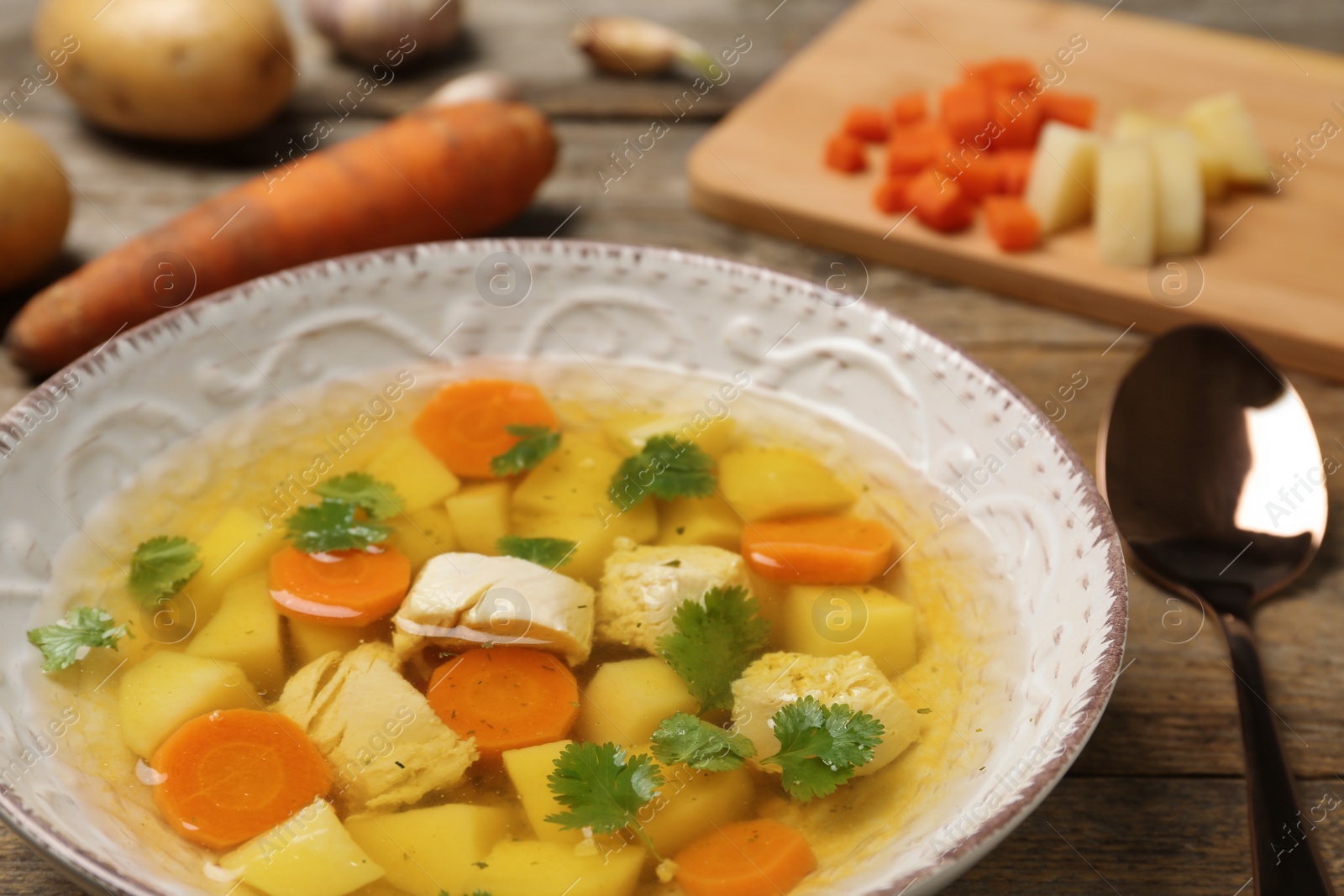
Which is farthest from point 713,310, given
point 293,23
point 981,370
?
point 293,23

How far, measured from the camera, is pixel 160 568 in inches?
64.1

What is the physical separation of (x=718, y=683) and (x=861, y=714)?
204mm

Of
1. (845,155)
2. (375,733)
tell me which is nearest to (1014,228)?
(845,155)

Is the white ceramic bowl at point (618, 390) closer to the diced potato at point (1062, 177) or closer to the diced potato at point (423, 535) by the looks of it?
the diced potato at point (423, 535)

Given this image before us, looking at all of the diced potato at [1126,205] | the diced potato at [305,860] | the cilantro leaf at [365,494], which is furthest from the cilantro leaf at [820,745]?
the diced potato at [1126,205]

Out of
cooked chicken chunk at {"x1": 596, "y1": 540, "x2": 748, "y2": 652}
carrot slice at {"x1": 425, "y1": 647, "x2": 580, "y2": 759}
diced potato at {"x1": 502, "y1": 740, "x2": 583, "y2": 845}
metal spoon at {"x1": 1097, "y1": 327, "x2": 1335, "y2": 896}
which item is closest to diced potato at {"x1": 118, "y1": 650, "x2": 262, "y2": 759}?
carrot slice at {"x1": 425, "y1": 647, "x2": 580, "y2": 759}

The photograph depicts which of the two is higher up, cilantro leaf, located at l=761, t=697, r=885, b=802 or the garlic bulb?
the garlic bulb

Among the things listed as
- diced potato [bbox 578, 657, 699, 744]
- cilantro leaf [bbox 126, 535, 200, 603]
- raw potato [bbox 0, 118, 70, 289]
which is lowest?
diced potato [bbox 578, 657, 699, 744]

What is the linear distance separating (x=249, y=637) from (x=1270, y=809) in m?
1.32

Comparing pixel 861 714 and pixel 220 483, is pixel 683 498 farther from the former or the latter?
pixel 220 483

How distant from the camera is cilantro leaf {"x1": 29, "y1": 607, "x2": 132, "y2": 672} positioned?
1422mm

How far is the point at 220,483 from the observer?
1790 millimetres

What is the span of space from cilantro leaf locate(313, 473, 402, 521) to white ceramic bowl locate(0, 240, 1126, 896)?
0.65 feet

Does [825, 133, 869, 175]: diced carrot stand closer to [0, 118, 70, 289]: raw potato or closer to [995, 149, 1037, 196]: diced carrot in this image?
[995, 149, 1037, 196]: diced carrot
